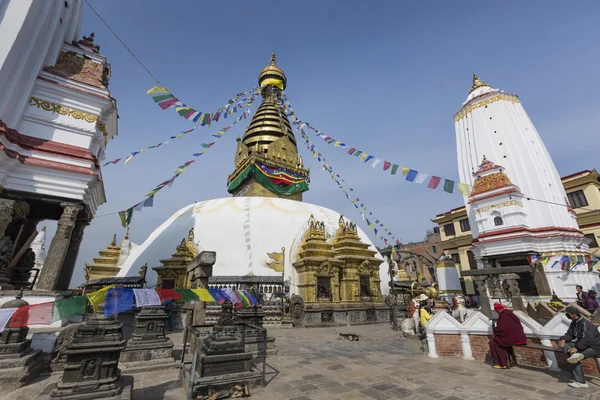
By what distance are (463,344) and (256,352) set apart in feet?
17.7

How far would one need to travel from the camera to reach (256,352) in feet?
23.6

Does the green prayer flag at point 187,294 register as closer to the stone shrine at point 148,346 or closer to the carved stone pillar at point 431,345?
the stone shrine at point 148,346

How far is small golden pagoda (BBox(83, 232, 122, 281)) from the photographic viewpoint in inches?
685

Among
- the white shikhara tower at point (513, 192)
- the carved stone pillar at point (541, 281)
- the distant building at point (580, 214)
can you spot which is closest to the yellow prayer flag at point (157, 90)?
the white shikhara tower at point (513, 192)

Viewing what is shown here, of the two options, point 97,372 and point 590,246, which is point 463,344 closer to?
point 97,372

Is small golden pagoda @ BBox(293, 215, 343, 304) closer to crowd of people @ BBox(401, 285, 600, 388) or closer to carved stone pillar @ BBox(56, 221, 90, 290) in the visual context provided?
crowd of people @ BBox(401, 285, 600, 388)

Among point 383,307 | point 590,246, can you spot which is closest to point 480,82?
point 590,246

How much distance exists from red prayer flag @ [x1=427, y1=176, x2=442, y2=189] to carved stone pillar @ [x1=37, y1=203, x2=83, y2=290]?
41.1ft

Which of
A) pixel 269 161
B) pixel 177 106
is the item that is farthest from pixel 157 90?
pixel 269 161

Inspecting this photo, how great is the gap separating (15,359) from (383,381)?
21.6 feet

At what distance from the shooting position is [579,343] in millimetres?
4891

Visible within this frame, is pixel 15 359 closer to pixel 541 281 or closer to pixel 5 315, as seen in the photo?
pixel 5 315

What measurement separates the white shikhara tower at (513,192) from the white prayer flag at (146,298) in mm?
19528

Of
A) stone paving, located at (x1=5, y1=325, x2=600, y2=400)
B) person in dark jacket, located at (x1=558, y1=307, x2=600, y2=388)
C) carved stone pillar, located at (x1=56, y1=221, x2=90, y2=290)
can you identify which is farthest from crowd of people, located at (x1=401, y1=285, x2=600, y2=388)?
carved stone pillar, located at (x1=56, y1=221, x2=90, y2=290)
